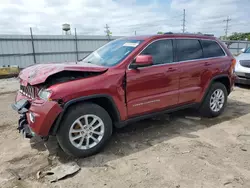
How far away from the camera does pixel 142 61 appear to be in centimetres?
324

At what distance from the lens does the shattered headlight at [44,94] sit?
275cm

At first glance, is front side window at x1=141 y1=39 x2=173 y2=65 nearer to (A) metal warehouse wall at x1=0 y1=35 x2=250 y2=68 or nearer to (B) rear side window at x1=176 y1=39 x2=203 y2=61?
(B) rear side window at x1=176 y1=39 x2=203 y2=61

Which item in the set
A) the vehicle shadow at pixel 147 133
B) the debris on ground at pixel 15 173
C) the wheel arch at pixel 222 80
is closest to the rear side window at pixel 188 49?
the wheel arch at pixel 222 80

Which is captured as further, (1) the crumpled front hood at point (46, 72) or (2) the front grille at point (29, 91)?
(2) the front grille at point (29, 91)

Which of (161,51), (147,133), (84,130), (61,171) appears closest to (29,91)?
(84,130)

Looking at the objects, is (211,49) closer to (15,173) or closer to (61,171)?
(61,171)

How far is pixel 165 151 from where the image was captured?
329 cm

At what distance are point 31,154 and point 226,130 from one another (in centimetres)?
349

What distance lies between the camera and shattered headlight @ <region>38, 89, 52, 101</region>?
2.75 m

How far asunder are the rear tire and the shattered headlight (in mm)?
3215

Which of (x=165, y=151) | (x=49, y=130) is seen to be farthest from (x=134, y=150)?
(x=49, y=130)

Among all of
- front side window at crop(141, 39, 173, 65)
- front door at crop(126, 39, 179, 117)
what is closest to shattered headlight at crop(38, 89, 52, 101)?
front door at crop(126, 39, 179, 117)

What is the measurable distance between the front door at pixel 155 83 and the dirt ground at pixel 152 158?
581 millimetres

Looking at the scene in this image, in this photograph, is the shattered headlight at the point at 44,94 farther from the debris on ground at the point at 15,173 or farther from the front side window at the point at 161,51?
the front side window at the point at 161,51
